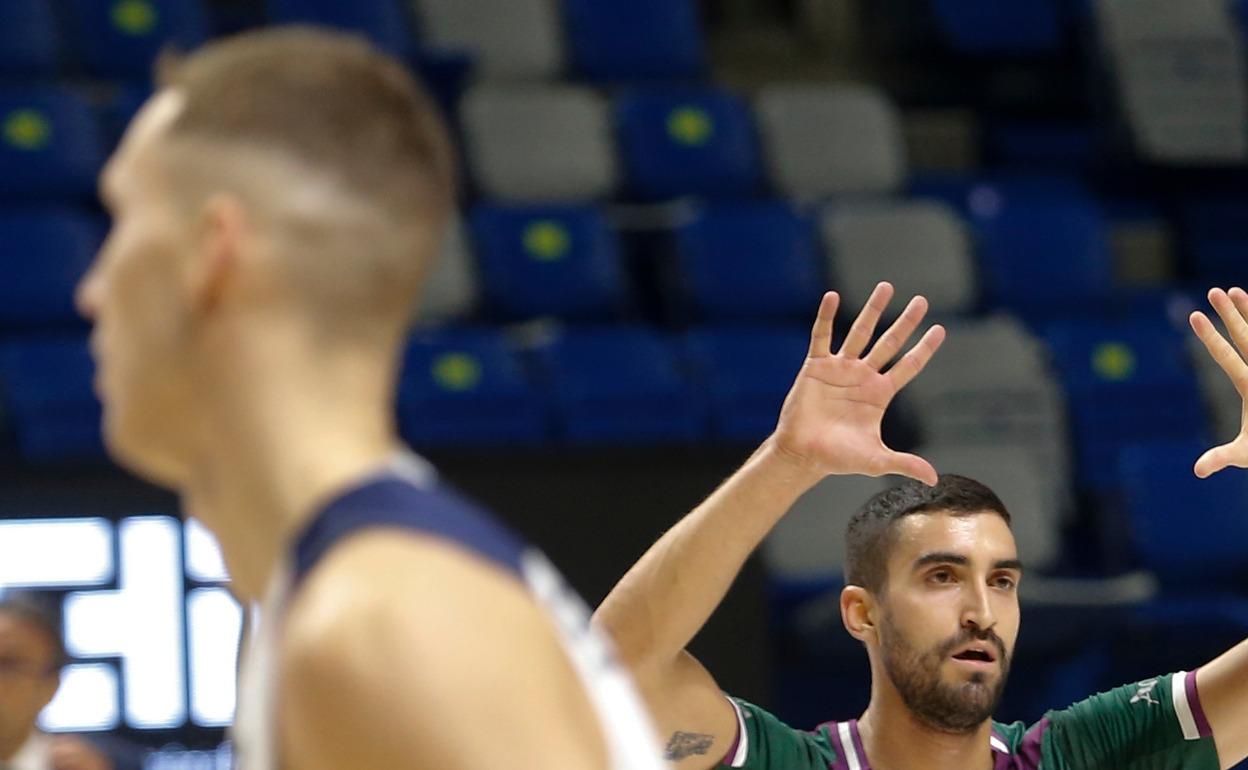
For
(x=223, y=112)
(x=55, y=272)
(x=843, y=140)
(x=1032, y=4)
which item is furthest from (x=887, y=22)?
(x=223, y=112)

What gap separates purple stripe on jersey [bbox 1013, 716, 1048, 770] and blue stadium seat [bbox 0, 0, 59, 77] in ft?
19.3

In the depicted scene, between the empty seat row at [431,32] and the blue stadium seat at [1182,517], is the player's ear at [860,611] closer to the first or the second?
the blue stadium seat at [1182,517]

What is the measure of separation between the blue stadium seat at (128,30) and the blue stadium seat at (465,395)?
194 centimetres

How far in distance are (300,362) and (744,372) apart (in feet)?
21.0

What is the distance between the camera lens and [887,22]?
10836 millimetres

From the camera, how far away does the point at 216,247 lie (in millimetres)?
1473

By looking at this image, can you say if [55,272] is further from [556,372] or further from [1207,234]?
[1207,234]

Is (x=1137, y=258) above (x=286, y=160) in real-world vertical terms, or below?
below

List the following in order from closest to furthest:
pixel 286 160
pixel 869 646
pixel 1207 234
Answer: pixel 286 160, pixel 869 646, pixel 1207 234

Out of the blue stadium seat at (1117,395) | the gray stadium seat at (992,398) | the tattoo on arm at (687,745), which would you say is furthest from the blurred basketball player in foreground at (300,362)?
the blue stadium seat at (1117,395)

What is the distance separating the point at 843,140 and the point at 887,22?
1.76 meters

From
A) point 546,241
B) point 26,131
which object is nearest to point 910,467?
point 546,241

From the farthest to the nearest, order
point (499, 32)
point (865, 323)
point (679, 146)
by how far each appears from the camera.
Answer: point (499, 32)
point (679, 146)
point (865, 323)

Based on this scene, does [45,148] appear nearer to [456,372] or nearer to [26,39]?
[26,39]
